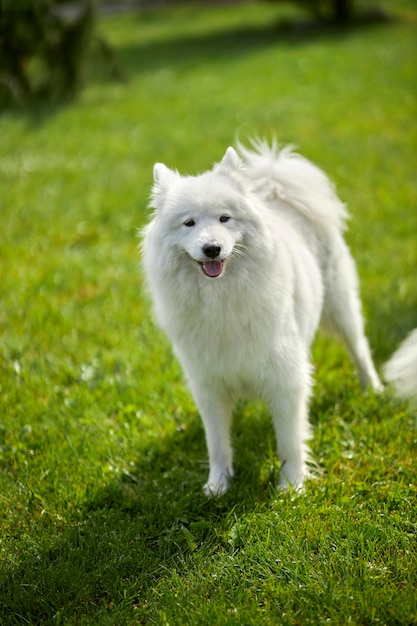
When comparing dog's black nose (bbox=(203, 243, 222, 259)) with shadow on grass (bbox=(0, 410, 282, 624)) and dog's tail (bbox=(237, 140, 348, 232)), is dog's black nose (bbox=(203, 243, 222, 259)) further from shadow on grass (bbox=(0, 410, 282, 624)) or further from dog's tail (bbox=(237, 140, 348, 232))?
shadow on grass (bbox=(0, 410, 282, 624))

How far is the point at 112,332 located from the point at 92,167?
3.56m

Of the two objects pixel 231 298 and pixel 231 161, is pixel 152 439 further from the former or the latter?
pixel 231 161

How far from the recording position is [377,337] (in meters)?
4.38

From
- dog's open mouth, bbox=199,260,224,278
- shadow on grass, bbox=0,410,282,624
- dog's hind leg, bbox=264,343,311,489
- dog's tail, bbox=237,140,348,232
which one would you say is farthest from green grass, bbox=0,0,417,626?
dog's open mouth, bbox=199,260,224,278

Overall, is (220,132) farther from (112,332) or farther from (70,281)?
(112,332)

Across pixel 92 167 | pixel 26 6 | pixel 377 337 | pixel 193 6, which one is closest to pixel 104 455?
pixel 377 337

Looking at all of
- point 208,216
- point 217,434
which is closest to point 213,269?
point 208,216

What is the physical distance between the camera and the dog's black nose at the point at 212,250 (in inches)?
101

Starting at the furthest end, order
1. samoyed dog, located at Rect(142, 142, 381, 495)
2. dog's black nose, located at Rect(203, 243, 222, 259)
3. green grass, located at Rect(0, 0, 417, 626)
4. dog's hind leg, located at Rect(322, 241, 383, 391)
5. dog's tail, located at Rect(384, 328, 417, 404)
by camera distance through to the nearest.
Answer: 1. dog's hind leg, located at Rect(322, 241, 383, 391)
2. dog's tail, located at Rect(384, 328, 417, 404)
3. samoyed dog, located at Rect(142, 142, 381, 495)
4. dog's black nose, located at Rect(203, 243, 222, 259)
5. green grass, located at Rect(0, 0, 417, 626)

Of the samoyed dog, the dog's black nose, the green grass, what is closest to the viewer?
the green grass

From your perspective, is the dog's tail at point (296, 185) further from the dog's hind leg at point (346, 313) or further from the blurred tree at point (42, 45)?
the blurred tree at point (42, 45)

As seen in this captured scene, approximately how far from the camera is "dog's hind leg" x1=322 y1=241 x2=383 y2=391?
3688mm

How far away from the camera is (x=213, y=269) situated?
2.66m

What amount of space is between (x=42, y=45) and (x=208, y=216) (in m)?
7.35
